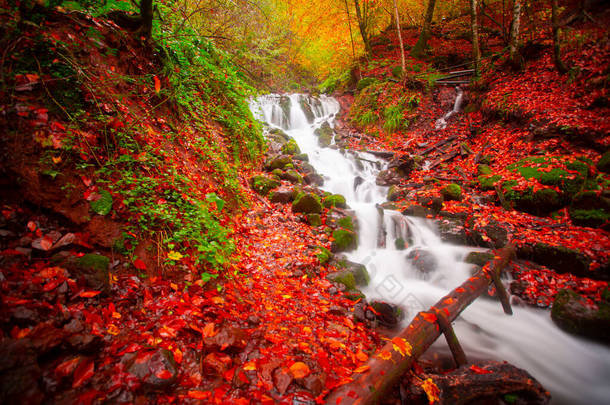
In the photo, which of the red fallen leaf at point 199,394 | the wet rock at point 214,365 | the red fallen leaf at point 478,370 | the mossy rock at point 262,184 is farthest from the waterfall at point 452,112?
the red fallen leaf at point 199,394

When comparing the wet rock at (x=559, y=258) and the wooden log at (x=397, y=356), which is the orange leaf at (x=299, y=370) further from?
the wet rock at (x=559, y=258)

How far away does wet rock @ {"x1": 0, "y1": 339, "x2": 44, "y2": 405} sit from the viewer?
134 centimetres

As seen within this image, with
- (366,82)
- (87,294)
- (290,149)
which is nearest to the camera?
(87,294)

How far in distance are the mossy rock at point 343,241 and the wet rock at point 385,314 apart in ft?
6.17

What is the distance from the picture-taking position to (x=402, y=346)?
275cm

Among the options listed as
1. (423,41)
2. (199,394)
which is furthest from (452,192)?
(423,41)

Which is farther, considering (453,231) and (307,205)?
(307,205)

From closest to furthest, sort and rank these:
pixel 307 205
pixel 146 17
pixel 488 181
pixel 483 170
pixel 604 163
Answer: pixel 146 17 < pixel 604 163 < pixel 307 205 < pixel 488 181 < pixel 483 170

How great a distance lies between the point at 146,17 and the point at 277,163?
5.28 meters

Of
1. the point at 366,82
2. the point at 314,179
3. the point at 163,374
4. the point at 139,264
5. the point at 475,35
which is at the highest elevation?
the point at 366,82

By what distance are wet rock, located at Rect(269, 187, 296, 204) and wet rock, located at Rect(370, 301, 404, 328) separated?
3.85m

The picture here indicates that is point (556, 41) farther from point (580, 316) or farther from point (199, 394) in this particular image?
point (199, 394)

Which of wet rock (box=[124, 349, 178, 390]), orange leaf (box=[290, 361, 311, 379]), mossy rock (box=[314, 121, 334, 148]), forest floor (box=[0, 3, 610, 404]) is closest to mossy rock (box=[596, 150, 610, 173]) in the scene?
forest floor (box=[0, 3, 610, 404])

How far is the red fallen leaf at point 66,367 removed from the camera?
1.60 meters
